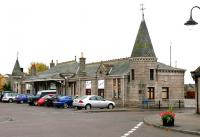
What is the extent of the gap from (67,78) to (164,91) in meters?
17.7

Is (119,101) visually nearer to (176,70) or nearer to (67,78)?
(176,70)

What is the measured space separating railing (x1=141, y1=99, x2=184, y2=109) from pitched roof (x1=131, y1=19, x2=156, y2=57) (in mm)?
5304

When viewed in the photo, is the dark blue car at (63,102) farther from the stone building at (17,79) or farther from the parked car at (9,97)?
the stone building at (17,79)

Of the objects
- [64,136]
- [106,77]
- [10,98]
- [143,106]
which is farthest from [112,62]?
[64,136]

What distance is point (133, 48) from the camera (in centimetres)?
4984

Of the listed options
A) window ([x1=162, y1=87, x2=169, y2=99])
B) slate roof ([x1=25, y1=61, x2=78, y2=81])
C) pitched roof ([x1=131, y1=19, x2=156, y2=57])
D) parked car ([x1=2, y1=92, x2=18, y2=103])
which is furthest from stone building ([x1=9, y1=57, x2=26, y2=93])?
window ([x1=162, y1=87, x2=169, y2=99])

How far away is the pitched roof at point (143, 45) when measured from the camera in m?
48.7

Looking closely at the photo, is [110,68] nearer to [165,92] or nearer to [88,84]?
[88,84]

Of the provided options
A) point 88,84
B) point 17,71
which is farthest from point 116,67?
point 17,71

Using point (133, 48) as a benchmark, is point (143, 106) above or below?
below

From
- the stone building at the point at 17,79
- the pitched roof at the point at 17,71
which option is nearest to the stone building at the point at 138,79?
the stone building at the point at 17,79

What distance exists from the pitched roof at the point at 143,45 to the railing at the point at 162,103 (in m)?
5.30

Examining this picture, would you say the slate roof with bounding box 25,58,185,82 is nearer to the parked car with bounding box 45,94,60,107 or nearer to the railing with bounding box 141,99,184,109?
the railing with bounding box 141,99,184,109

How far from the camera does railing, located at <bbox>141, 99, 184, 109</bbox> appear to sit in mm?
47438
